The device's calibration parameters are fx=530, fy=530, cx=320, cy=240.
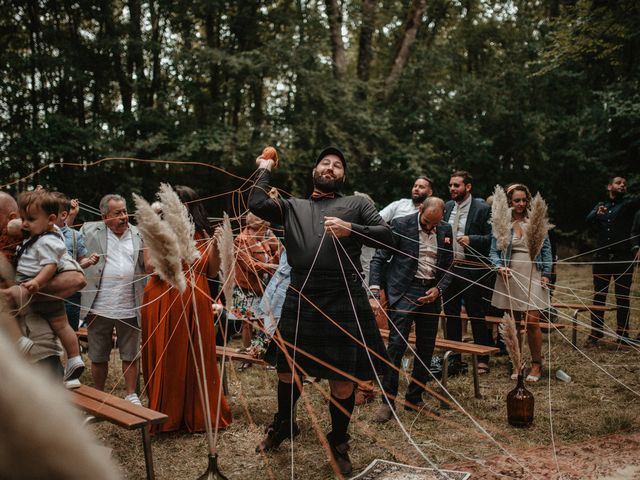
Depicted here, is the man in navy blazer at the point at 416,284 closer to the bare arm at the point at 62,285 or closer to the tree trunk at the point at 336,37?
the bare arm at the point at 62,285

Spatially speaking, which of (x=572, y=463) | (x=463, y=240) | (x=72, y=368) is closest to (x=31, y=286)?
(x=72, y=368)

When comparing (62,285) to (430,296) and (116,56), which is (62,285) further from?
(116,56)

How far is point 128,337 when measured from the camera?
4637 mm

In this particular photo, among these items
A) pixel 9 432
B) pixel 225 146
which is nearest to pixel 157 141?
pixel 225 146

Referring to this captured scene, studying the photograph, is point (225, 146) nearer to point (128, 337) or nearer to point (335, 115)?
point (335, 115)

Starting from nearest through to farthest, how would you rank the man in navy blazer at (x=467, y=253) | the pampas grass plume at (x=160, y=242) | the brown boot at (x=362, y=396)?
the pampas grass plume at (x=160, y=242) → the brown boot at (x=362, y=396) → the man in navy blazer at (x=467, y=253)

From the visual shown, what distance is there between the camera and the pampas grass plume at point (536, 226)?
4.05 m

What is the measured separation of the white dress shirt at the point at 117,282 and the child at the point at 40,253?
0.92m

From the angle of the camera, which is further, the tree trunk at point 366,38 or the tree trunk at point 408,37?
the tree trunk at point 408,37

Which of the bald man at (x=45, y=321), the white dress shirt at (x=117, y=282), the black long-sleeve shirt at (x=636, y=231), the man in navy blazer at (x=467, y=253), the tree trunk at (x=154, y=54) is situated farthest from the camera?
the tree trunk at (x=154, y=54)

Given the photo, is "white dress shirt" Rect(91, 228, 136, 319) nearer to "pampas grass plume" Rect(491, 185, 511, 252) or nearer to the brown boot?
the brown boot

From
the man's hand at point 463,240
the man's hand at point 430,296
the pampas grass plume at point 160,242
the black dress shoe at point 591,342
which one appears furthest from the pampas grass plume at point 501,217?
the black dress shoe at point 591,342

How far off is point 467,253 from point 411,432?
2465mm

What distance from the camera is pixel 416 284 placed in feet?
15.4
